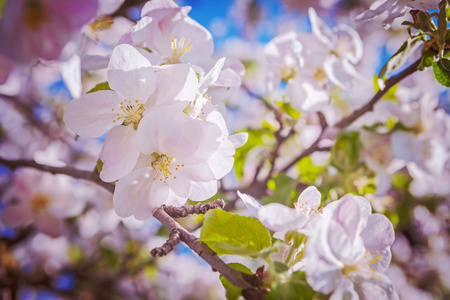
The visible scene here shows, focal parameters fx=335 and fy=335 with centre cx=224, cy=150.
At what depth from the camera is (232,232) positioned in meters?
0.54

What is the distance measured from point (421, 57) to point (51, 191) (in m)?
1.32

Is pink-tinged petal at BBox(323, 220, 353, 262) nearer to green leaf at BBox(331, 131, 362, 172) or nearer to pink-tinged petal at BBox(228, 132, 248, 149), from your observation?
pink-tinged petal at BBox(228, 132, 248, 149)

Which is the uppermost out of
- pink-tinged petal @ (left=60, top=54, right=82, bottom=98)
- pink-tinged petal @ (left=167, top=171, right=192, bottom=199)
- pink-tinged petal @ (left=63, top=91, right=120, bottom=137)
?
pink-tinged petal @ (left=60, top=54, right=82, bottom=98)

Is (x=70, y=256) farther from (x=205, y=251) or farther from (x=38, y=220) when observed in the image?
(x=205, y=251)

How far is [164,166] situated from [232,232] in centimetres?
15

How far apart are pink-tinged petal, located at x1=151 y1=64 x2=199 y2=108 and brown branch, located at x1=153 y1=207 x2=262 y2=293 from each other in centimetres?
19

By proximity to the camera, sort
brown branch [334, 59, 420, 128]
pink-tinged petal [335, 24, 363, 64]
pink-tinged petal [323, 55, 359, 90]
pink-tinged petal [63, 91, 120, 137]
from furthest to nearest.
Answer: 1. pink-tinged petal [335, 24, 363, 64]
2. pink-tinged petal [323, 55, 359, 90]
3. brown branch [334, 59, 420, 128]
4. pink-tinged petal [63, 91, 120, 137]

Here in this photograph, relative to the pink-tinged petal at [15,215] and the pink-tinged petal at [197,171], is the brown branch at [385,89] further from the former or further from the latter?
the pink-tinged petal at [15,215]

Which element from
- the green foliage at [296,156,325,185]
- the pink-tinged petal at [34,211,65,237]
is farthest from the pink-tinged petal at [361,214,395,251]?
the pink-tinged petal at [34,211,65,237]

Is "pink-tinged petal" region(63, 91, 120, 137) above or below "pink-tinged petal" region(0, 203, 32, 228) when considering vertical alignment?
above

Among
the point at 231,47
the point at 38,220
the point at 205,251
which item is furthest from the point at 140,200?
the point at 231,47

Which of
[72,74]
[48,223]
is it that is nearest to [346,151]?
[72,74]

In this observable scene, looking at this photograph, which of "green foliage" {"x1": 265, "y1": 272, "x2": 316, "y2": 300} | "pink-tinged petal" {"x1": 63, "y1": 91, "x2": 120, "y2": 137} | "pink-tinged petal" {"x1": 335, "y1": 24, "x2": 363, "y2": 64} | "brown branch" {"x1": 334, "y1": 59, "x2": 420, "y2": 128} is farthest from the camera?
"pink-tinged petal" {"x1": 335, "y1": 24, "x2": 363, "y2": 64}

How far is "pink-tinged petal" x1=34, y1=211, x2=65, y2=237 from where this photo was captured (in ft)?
4.06
